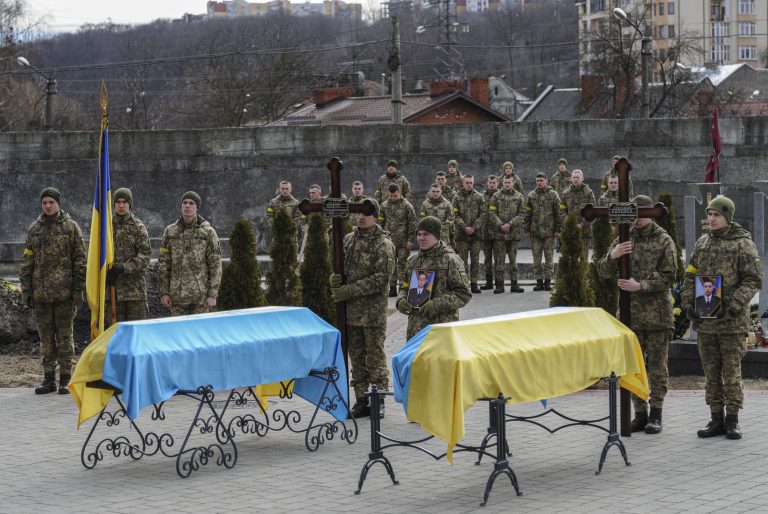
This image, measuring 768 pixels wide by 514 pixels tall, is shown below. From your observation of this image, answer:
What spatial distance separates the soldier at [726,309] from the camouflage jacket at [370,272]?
111 inches

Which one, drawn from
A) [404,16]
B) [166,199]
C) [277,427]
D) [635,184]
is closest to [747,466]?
[277,427]

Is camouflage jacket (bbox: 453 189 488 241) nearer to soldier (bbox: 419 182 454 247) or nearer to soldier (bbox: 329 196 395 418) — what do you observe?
soldier (bbox: 419 182 454 247)

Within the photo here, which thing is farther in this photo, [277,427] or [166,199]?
[166,199]

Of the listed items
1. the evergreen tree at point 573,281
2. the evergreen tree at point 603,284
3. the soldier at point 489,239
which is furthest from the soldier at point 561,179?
the evergreen tree at point 573,281

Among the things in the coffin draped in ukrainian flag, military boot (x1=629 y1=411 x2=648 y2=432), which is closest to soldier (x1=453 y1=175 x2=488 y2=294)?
military boot (x1=629 y1=411 x2=648 y2=432)

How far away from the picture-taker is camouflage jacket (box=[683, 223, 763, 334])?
10891 mm

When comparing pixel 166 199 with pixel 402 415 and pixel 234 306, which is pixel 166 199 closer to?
pixel 234 306

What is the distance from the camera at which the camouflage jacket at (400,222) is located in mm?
20734

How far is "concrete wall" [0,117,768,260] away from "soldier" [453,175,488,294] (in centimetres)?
703

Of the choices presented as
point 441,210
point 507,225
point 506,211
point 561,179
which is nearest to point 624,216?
point 441,210

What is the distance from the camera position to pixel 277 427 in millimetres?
12070

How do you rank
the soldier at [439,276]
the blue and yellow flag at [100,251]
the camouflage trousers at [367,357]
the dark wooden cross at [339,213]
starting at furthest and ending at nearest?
the blue and yellow flag at [100,251], the camouflage trousers at [367,357], the dark wooden cross at [339,213], the soldier at [439,276]

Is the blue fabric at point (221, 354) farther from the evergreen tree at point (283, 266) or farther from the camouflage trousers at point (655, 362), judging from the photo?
the evergreen tree at point (283, 266)

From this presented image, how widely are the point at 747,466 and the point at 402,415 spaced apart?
3658 millimetres
